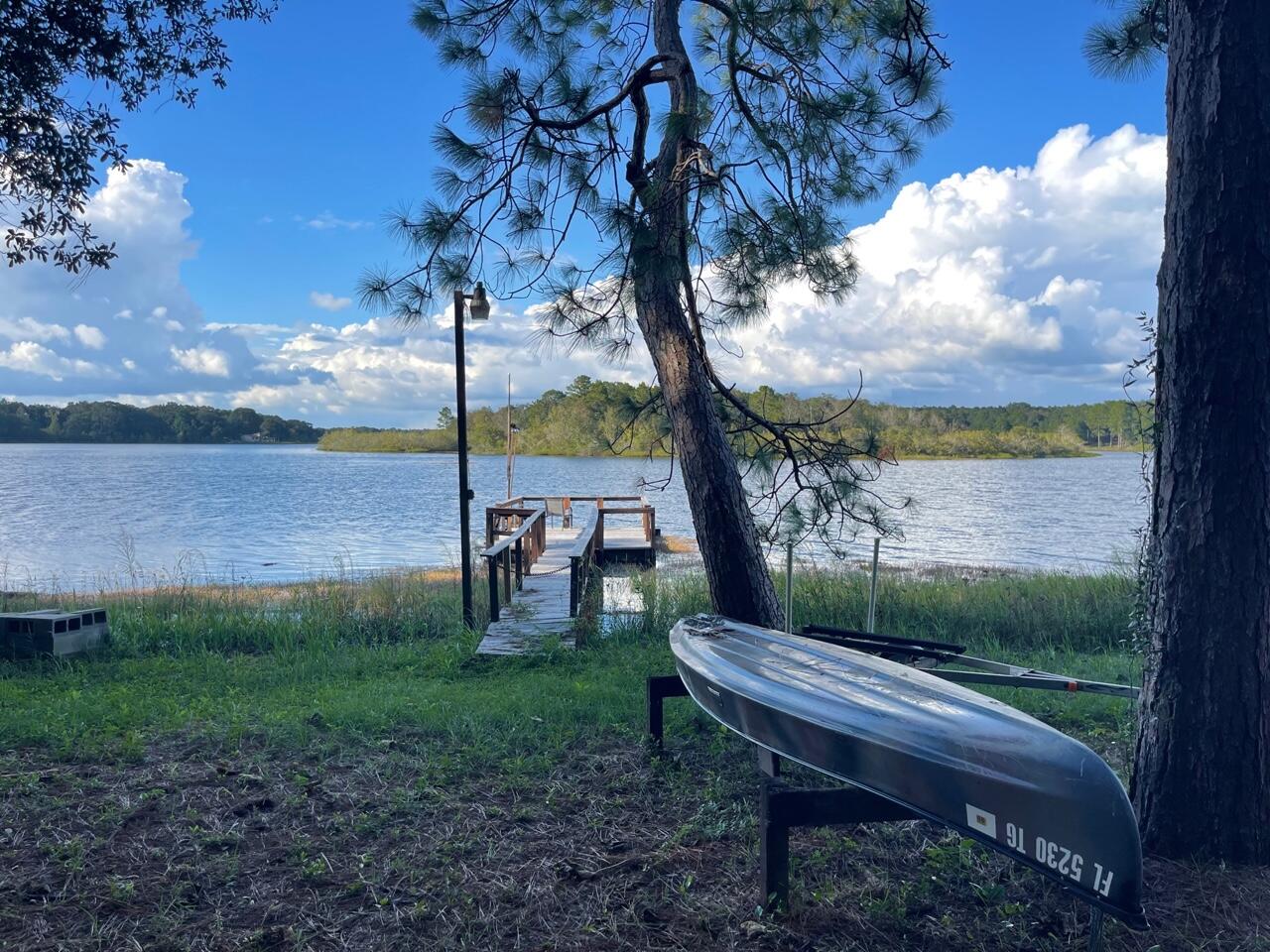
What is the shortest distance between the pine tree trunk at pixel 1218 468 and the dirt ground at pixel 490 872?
0.83 ft

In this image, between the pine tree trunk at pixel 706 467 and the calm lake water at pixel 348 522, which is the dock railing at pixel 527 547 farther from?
the pine tree trunk at pixel 706 467

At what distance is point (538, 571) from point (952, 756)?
32.7ft

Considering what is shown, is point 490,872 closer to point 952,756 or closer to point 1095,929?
point 952,756

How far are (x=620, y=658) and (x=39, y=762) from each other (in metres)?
3.66


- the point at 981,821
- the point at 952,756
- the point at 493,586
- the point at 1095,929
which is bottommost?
the point at 493,586

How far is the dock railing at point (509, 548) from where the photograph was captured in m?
8.02

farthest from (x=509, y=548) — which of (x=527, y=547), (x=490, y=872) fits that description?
(x=490, y=872)

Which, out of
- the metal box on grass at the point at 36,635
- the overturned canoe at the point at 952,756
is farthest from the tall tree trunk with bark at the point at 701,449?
the metal box on grass at the point at 36,635

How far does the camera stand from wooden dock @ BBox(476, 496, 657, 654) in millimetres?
7266

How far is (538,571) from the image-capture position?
12078 millimetres

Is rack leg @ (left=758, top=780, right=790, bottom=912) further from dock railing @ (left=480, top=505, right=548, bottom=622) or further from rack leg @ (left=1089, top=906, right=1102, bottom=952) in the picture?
dock railing @ (left=480, top=505, right=548, bottom=622)

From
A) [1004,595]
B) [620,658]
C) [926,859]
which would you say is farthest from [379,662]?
[1004,595]

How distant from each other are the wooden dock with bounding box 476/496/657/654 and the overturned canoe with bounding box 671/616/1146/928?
3.97m

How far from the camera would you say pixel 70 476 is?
168 ft
